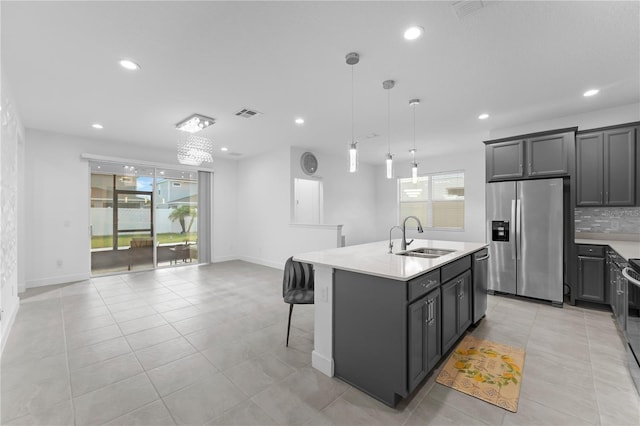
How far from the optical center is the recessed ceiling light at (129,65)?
2.65 m

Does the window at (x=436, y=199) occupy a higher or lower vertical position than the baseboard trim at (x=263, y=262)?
higher

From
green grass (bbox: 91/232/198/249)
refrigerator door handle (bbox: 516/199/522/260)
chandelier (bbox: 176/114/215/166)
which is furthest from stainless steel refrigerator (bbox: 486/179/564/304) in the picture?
green grass (bbox: 91/232/198/249)

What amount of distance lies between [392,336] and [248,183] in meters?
6.02

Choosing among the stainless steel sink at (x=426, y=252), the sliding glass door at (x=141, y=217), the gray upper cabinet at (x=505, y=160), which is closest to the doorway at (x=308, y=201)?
the sliding glass door at (x=141, y=217)

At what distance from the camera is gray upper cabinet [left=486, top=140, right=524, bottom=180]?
4.09 meters

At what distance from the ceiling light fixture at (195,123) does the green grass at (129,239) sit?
2.83 metres

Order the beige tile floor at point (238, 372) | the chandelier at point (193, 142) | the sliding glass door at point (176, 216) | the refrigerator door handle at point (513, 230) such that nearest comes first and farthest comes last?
the beige tile floor at point (238, 372) → the refrigerator door handle at point (513, 230) → the chandelier at point (193, 142) → the sliding glass door at point (176, 216)

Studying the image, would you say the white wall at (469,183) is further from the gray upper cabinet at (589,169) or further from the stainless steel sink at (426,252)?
the stainless steel sink at (426,252)

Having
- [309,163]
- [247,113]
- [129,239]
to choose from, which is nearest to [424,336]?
[247,113]

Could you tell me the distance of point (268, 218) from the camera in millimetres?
6523

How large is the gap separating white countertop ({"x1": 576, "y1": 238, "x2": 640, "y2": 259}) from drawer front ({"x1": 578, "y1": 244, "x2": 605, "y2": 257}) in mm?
57

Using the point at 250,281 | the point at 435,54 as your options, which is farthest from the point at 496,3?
the point at 250,281

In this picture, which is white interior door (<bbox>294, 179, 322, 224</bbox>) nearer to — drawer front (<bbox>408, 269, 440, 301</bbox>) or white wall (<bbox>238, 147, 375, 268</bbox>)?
white wall (<bbox>238, 147, 375, 268</bbox>)

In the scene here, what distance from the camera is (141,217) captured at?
6.02 metres
